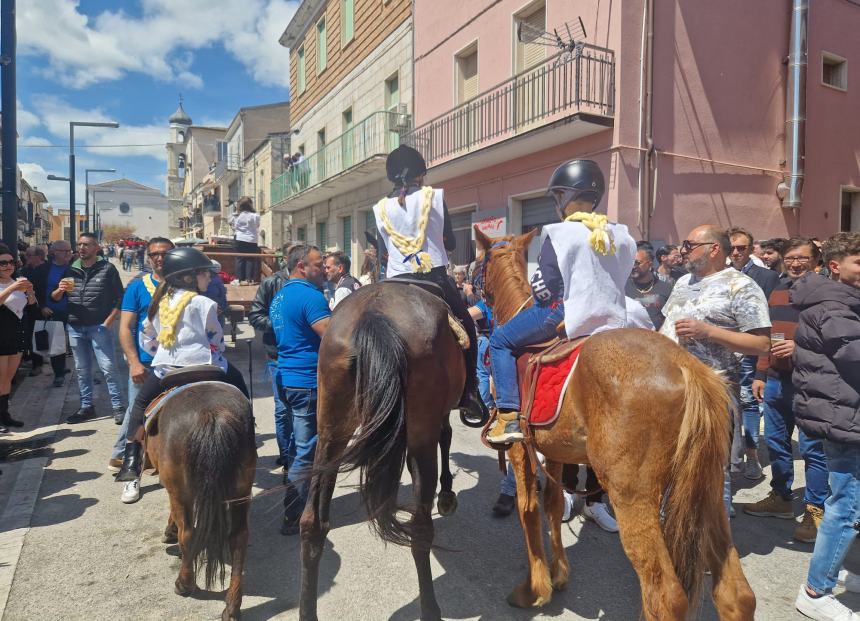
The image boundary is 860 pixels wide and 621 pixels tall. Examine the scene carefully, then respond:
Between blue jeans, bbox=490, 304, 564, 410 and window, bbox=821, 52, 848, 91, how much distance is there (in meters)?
13.9

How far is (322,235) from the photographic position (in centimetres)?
2403

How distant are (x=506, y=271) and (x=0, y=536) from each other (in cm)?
411

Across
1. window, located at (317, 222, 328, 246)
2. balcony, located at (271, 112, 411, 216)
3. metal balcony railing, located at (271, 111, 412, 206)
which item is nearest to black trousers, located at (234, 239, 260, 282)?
balcony, located at (271, 112, 411, 216)

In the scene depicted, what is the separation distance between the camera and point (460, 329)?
11.6 ft

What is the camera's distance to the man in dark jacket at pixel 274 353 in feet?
16.7

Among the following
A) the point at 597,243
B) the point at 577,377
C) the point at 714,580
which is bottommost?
the point at 714,580

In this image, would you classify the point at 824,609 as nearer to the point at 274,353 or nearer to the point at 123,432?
the point at 274,353

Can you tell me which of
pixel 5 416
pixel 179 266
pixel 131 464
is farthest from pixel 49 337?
pixel 179 266

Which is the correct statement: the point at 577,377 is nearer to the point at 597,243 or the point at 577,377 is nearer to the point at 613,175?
the point at 597,243

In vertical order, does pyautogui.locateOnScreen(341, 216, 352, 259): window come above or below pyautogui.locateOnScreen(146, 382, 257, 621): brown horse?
above

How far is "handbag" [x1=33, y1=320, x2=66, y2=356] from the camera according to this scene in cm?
764

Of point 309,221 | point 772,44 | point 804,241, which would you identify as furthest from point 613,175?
point 309,221

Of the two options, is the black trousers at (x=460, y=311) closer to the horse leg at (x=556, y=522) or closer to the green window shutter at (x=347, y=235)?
the horse leg at (x=556, y=522)

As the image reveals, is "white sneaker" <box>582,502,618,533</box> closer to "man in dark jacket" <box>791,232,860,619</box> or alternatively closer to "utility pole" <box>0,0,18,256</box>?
"man in dark jacket" <box>791,232,860,619</box>
